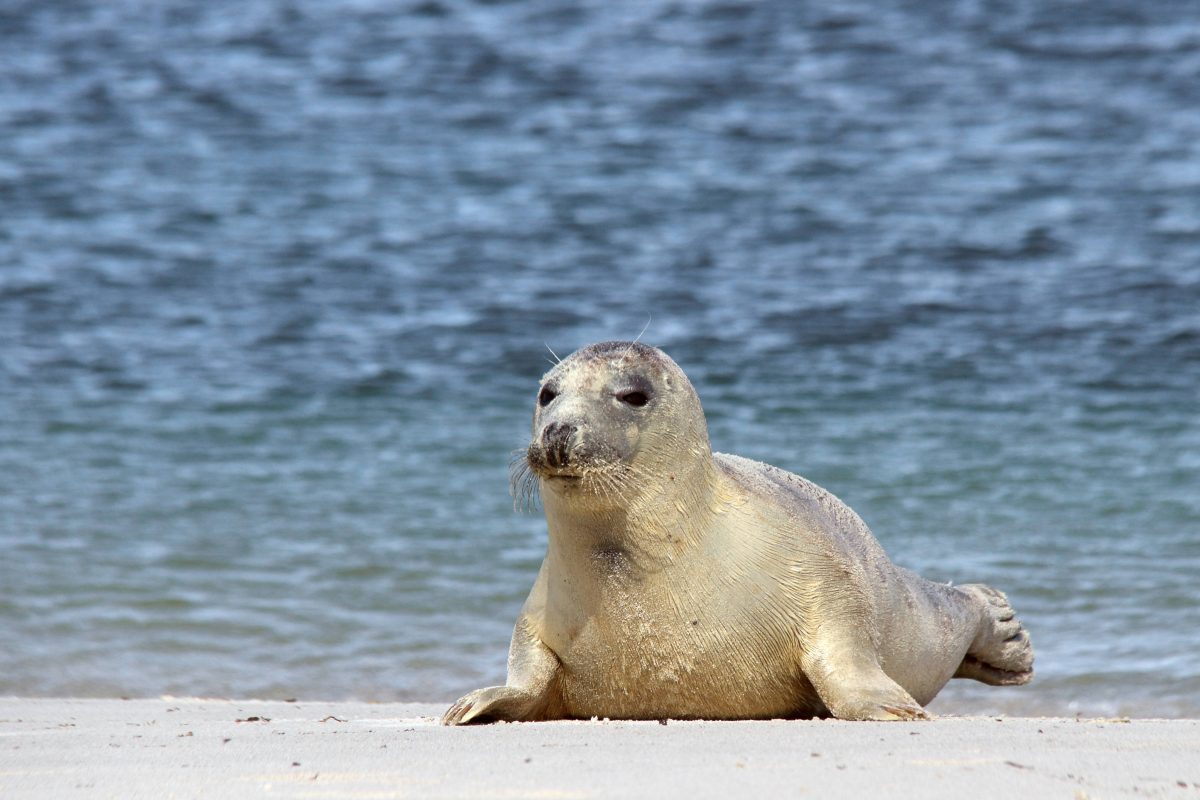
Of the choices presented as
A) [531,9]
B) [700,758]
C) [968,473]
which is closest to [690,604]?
[700,758]

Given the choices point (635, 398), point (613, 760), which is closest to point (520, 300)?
point (635, 398)

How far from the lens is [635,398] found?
4.03 m

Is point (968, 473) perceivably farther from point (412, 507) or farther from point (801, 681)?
point (801, 681)

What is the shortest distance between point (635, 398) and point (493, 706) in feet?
2.68

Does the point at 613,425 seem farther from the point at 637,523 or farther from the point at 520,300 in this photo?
the point at 520,300

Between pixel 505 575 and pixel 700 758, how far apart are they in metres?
4.07

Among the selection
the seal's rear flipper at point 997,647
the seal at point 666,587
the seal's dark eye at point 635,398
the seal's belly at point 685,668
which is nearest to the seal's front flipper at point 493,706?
the seal at point 666,587

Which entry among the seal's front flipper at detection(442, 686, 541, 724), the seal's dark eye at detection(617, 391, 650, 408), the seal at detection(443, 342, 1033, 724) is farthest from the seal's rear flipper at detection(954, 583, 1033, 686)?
the seal's front flipper at detection(442, 686, 541, 724)

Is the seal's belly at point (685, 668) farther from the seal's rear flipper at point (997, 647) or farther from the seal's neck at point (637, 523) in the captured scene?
the seal's rear flipper at point (997, 647)

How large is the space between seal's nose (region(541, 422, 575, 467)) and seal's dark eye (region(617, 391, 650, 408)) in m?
0.24

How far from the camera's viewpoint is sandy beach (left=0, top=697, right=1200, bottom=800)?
283 centimetres

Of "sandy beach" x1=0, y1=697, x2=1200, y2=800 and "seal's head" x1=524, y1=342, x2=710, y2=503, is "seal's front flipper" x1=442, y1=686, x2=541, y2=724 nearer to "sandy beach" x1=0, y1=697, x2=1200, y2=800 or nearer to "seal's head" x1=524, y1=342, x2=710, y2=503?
"sandy beach" x1=0, y1=697, x2=1200, y2=800

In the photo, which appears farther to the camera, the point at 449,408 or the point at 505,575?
the point at 449,408

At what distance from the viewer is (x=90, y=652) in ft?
20.5
